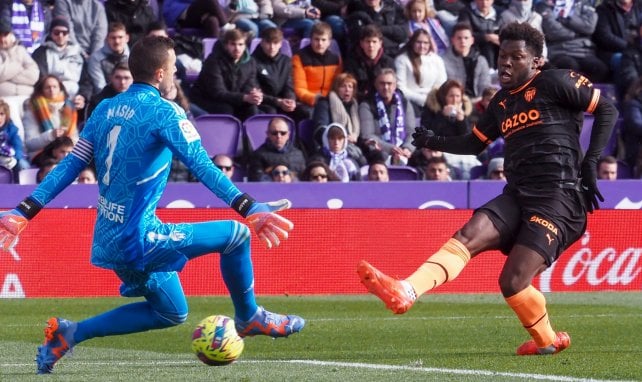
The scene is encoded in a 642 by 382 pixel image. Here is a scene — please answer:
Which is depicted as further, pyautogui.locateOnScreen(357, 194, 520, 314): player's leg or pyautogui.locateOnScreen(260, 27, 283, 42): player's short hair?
pyautogui.locateOnScreen(260, 27, 283, 42): player's short hair

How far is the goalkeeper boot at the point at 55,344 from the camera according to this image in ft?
24.8

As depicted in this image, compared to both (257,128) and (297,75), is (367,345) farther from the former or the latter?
(297,75)

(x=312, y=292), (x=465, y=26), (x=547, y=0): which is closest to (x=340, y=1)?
(x=465, y=26)

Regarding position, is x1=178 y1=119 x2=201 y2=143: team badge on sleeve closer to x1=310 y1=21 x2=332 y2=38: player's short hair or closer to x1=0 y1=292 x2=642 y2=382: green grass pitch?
x1=0 y1=292 x2=642 y2=382: green grass pitch

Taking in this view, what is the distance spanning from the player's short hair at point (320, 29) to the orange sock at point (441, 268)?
879 cm

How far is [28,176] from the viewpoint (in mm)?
15281

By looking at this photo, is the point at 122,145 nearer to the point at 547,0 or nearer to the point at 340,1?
the point at 340,1

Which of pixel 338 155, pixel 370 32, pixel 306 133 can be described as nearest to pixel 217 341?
pixel 338 155

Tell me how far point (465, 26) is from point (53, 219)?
6.58m

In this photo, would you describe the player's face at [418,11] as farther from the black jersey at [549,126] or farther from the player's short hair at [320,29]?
the black jersey at [549,126]

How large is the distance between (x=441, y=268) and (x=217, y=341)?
1599 mm

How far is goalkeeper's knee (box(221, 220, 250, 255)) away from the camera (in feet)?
24.3

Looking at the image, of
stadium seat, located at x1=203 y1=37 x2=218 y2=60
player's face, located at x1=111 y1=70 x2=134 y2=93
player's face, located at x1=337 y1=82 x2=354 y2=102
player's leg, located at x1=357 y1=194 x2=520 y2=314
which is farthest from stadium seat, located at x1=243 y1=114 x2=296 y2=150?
player's leg, located at x1=357 y1=194 x2=520 y2=314

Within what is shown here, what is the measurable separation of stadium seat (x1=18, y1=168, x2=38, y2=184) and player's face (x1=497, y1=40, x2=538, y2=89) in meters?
8.04
